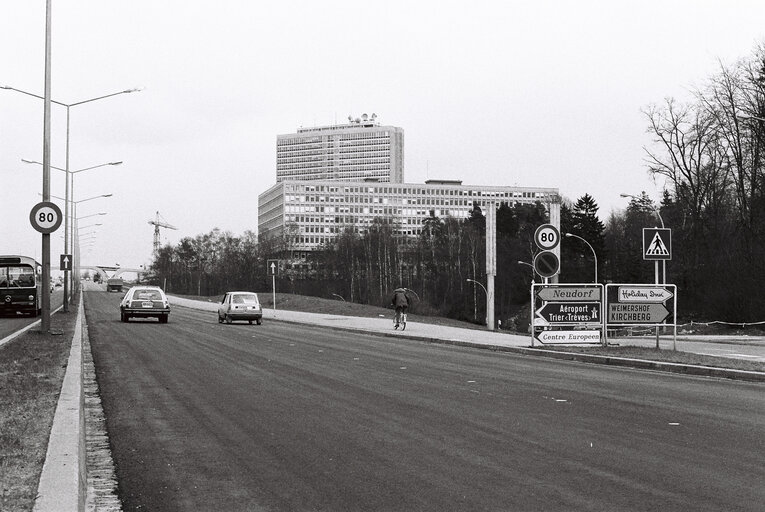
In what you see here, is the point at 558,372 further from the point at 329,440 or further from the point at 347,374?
the point at 329,440

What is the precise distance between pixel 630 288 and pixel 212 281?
115m

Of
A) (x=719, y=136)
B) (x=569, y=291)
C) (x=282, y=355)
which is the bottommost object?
(x=282, y=355)

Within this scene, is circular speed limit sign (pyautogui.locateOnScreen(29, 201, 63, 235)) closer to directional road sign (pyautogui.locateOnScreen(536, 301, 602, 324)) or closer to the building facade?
directional road sign (pyautogui.locateOnScreen(536, 301, 602, 324))

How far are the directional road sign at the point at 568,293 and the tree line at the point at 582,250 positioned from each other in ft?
86.9

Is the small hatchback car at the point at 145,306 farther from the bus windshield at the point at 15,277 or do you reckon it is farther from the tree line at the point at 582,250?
the tree line at the point at 582,250

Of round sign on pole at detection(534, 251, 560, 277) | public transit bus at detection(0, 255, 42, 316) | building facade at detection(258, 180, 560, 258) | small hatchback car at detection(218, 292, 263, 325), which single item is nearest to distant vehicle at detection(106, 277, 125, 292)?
building facade at detection(258, 180, 560, 258)

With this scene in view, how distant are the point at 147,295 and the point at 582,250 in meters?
75.2

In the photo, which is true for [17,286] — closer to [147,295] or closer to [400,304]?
[147,295]

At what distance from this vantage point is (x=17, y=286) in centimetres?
4191

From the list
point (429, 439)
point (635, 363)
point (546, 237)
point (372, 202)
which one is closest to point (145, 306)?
point (546, 237)

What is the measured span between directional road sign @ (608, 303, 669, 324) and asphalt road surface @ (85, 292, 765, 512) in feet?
17.9

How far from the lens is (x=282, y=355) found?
61.7 ft

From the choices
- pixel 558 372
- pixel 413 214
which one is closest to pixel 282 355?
pixel 558 372

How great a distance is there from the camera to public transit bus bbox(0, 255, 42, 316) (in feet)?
137
